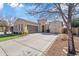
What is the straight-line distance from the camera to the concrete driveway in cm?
333

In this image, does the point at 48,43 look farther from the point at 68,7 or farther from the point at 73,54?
the point at 68,7

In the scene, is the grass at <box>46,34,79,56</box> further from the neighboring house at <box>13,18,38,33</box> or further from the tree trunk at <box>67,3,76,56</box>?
the neighboring house at <box>13,18,38,33</box>

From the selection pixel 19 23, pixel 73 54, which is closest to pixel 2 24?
pixel 19 23

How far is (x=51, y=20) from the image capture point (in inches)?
137

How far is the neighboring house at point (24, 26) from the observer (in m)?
3.50

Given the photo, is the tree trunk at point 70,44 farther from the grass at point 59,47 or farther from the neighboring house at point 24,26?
the neighboring house at point 24,26

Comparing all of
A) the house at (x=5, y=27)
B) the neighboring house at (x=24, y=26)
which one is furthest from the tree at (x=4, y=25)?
the neighboring house at (x=24, y=26)

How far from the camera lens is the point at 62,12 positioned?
3395mm

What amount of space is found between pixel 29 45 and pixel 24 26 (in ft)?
1.34

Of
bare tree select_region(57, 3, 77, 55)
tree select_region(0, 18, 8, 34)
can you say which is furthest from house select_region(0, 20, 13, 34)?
bare tree select_region(57, 3, 77, 55)

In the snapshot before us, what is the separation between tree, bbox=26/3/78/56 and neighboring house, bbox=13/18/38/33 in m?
0.23

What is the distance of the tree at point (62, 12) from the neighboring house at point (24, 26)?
0.76 ft

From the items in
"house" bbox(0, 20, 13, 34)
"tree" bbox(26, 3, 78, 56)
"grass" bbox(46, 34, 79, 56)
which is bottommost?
"grass" bbox(46, 34, 79, 56)

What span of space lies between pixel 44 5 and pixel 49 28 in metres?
0.54
